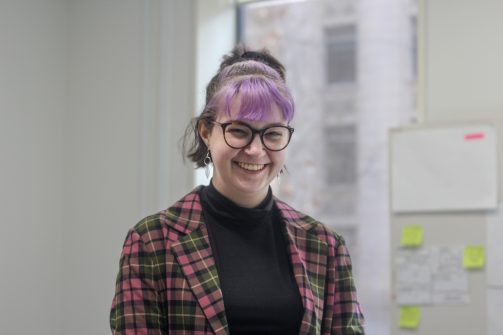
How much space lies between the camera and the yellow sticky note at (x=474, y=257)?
2652 millimetres

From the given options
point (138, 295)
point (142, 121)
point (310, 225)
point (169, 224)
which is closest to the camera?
point (138, 295)

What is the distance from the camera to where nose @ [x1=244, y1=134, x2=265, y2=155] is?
147 centimetres

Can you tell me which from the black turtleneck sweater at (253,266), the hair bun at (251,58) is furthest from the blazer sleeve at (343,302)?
the hair bun at (251,58)

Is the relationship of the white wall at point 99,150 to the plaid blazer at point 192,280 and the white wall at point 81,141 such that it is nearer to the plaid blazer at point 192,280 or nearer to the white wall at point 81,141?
the white wall at point 81,141

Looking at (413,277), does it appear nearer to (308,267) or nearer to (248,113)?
(308,267)

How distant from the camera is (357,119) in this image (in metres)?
3.37

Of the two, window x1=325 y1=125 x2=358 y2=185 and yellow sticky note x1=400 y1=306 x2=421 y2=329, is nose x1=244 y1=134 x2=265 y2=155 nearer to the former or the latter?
yellow sticky note x1=400 y1=306 x2=421 y2=329

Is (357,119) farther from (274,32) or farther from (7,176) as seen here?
(7,176)

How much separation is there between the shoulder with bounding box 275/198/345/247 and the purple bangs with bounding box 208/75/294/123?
24 centimetres

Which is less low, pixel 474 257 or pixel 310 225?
pixel 310 225

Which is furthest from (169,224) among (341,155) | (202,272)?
(341,155)

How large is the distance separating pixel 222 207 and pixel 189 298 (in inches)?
9.0

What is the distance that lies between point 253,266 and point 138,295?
0.87ft

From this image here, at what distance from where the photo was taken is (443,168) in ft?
9.09
